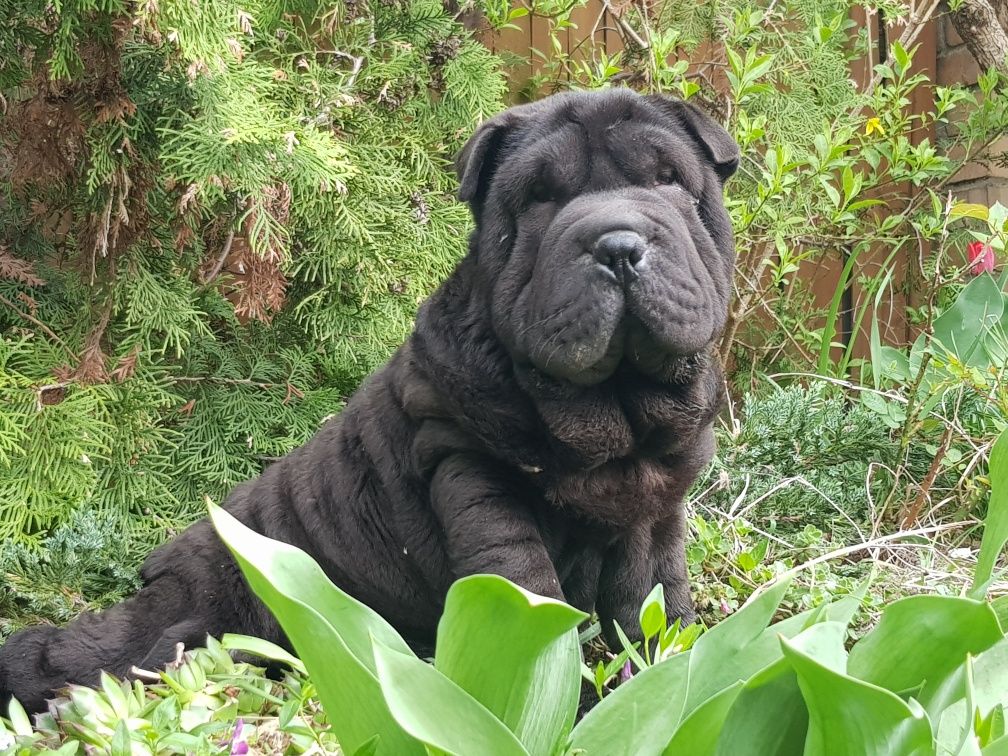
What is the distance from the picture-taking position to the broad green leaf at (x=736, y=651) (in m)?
1.25

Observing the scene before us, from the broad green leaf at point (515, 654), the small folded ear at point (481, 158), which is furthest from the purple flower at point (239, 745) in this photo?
the small folded ear at point (481, 158)

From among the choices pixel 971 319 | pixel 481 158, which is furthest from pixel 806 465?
pixel 481 158

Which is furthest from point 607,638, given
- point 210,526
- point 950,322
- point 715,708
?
point 950,322

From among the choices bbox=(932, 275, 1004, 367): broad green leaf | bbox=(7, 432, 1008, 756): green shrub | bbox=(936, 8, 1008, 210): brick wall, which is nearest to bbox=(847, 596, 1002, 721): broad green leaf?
bbox=(7, 432, 1008, 756): green shrub

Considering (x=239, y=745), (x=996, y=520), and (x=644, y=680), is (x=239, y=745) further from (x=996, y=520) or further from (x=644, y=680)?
(x=996, y=520)

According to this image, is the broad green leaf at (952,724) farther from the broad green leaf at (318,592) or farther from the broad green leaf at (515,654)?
the broad green leaf at (318,592)

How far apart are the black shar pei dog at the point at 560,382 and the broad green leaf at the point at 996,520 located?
2.18 ft

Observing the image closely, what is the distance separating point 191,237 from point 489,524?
2.14m

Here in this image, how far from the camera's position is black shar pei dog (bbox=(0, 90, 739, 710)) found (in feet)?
6.30

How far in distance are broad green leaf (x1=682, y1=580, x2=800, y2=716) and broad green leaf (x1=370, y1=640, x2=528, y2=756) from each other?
1.12 ft

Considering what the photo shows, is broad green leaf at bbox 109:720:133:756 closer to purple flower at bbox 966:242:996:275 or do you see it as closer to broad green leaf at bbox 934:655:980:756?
broad green leaf at bbox 934:655:980:756

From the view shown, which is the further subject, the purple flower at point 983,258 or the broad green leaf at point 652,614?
the purple flower at point 983,258

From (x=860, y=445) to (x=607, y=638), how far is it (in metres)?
1.79

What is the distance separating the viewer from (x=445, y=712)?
0.99m
